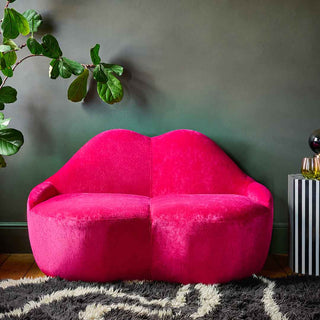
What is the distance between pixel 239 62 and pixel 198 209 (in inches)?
50.3

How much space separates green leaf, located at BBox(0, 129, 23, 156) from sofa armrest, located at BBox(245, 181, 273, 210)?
1429mm

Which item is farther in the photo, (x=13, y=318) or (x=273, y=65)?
(x=273, y=65)

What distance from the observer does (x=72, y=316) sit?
149 cm

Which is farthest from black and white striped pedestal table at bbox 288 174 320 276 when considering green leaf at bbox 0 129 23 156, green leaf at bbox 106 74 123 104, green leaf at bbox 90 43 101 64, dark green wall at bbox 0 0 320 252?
green leaf at bbox 0 129 23 156

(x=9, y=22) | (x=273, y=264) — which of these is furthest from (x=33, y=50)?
(x=273, y=264)

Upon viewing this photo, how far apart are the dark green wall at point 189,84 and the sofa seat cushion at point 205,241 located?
0.80 meters

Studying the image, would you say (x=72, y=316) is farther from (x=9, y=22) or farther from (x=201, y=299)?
(x=9, y=22)

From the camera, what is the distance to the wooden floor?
7.03 feet

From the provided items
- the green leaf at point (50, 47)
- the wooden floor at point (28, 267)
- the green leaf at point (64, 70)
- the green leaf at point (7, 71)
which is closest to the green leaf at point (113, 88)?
the green leaf at point (64, 70)

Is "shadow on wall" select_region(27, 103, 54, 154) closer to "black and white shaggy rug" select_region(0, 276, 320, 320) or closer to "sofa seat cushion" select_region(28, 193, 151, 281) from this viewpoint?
"sofa seat cushion" select_region(28, 193, 151, 281)

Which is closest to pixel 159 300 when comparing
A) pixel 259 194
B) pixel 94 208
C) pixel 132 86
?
pixel 94 208

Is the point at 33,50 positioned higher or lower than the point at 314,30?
lower

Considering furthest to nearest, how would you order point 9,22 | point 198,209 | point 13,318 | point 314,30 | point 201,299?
point 314,30
point 9,22
point 198,209
point 201,299
point 13,318

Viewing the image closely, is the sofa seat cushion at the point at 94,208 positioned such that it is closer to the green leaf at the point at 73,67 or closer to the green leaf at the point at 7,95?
the green leaf at the point at 7,95
